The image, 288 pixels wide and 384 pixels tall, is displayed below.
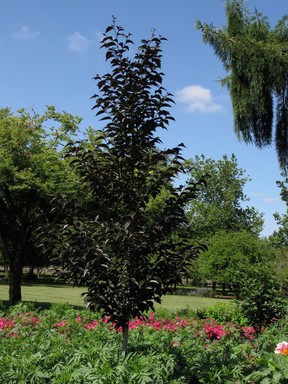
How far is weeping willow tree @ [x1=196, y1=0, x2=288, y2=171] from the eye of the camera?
9.13m

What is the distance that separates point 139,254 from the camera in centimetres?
541

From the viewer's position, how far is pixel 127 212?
224 inches

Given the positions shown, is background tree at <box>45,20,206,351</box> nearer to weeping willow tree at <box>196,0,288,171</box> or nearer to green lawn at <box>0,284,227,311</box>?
weeping willow tree at <box>196,0,288,171</box>

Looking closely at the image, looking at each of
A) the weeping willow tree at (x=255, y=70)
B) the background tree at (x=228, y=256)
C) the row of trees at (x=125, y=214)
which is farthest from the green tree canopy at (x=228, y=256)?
the row of trees at (x=125, y=214)

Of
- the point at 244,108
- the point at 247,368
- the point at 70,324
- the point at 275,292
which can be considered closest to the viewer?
the point at 247,368

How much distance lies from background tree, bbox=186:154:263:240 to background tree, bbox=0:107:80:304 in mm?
34093

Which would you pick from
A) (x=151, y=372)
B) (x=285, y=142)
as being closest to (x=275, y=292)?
(x=285, y=142)

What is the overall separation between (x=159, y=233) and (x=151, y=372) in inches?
61.4

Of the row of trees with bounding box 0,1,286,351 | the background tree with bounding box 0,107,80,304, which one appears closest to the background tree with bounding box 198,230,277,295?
the background tree with bounding box 0,107,80,304

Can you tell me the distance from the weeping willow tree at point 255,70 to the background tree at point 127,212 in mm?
3827

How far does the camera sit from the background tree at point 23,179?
16766 millimetres

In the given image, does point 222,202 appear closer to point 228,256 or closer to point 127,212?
point 228,256

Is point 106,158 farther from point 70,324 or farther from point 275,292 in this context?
point 275,292

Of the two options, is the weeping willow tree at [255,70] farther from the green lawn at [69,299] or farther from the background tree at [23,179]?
the green lawn at [69,299]
